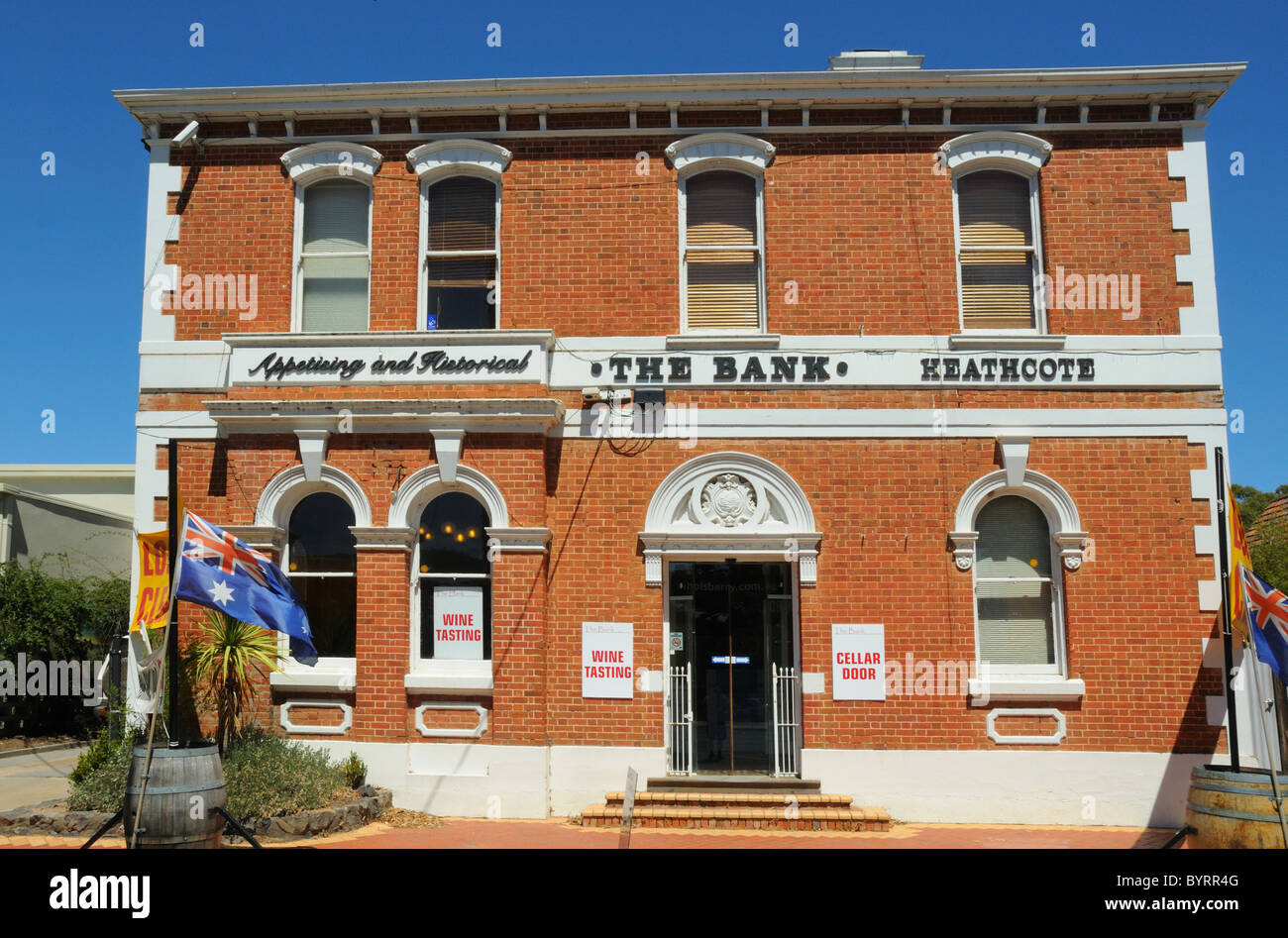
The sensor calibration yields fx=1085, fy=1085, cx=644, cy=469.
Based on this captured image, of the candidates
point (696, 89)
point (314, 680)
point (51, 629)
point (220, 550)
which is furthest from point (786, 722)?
point (51, 629)

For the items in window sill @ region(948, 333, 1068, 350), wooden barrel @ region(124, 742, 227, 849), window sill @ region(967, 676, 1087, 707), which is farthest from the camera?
window sill @ region(948, 333, 1068, 350)

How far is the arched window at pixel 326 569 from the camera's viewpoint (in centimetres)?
1284

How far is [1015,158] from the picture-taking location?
1309 centimetres

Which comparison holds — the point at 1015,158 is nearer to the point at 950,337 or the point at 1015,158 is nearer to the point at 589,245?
the point at 950,337

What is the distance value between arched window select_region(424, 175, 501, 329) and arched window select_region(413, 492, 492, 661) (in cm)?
230

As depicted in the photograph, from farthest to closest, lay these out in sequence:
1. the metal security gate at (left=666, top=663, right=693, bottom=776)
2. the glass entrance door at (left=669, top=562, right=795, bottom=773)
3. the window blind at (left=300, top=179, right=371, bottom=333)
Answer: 1. the window blind at (left=300, top=179, right=371, bottom=333)
2. the glass entrance door at (left=669, top=562, right=795, bottom=773)
3. the metal security gate at (left=666, top=663, right=693, bottom=776)

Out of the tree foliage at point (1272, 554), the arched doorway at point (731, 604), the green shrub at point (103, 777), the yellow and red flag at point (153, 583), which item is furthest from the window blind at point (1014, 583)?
the green shrub at point (103, 777)

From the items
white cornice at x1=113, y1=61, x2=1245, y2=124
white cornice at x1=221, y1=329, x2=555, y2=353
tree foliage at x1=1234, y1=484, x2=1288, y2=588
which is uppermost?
white cornice at x1=113, y1=61, x2=1245, y2=124

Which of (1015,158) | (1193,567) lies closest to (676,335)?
(1015,158)

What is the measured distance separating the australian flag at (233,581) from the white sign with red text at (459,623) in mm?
2259

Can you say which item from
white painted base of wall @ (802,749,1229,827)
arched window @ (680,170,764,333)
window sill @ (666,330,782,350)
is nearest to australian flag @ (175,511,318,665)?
window sill @ (666,330,782,350)

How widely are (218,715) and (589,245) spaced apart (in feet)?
22.6

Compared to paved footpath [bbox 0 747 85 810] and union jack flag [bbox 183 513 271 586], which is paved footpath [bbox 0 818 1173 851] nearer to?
paved footpath [bbox 0 747 85 810]

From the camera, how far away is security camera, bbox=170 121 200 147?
13.4 metres
